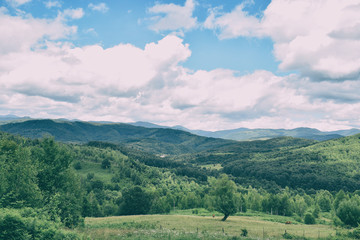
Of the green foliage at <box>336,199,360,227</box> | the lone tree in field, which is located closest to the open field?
the green foliage at <box>336,199,360,227</box>

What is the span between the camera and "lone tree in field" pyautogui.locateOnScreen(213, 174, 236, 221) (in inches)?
2675

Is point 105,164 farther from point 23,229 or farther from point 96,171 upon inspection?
point 23,229

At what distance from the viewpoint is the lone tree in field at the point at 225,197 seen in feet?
223

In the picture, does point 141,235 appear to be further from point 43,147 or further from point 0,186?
point 43,147

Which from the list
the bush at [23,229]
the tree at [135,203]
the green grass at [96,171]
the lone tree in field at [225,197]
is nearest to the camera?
the bush at [23,229]

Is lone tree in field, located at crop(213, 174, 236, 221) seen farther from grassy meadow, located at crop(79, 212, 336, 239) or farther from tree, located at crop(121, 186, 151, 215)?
tree, located at crop(121, 186, 151, 215)

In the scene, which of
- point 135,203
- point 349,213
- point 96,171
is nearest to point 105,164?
point 96,171

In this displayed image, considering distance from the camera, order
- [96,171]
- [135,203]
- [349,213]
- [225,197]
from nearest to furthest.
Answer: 1. [349,213]
2. [225,197]
3. [135,203]
4. [96,171]

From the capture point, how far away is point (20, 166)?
33.8 meters

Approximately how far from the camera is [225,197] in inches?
2694

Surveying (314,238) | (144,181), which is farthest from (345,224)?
(144,181)

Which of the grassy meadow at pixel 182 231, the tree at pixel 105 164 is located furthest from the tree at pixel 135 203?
the tree at pixel 105 164

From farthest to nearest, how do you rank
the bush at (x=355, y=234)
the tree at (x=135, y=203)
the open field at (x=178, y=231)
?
the tree at (x=135, y=203), the bush at (x=355, y=234), the open field at (x=178, y=231)

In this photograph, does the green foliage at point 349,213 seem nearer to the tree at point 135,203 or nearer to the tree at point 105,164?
the tree at point 135,203
